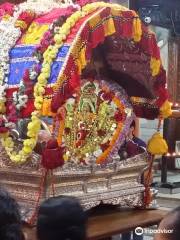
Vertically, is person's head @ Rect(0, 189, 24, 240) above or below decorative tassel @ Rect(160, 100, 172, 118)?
above

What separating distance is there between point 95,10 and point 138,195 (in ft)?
5.54

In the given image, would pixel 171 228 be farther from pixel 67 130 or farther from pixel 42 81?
pixel 67 130

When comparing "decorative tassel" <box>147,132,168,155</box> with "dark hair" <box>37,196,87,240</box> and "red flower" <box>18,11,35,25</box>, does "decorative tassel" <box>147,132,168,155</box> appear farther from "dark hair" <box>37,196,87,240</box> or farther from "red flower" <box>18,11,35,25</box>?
"dark hair" <box>37,196,87,240</box>

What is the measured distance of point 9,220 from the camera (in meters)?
1.81

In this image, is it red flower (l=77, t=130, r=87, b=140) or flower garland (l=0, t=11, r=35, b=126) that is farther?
red flower (l=77, t=130, r=87, b=140)

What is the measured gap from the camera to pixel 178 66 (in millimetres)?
11047

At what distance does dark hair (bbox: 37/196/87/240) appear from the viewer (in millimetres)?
2420

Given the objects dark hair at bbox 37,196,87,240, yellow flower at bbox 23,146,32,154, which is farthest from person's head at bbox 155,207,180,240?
yellow flower at bbox 23,146,32,154

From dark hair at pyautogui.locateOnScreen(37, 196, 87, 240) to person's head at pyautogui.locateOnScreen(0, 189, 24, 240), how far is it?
56 centimetres

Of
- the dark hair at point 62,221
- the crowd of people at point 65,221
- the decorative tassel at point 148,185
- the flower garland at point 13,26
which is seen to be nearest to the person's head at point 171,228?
the crowd of people at point 65,221

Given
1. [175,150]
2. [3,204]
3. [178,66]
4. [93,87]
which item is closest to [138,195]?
[93,87]

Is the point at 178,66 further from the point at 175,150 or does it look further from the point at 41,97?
the point at 41,97

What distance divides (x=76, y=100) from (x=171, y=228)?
2691 millimetres

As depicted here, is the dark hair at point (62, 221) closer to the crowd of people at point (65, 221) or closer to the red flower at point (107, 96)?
the crowd of people at point (65, 221)
